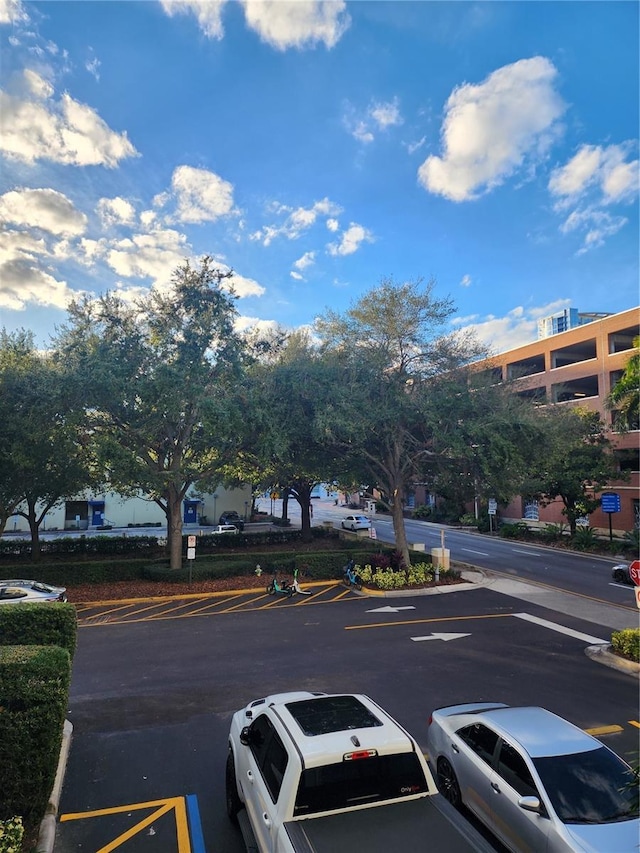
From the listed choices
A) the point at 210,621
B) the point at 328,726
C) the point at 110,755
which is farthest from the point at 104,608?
the point at 328,726

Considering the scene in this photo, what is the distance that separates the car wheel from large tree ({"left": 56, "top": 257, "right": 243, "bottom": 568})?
44.3 ft

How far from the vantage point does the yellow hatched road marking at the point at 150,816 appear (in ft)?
18.9

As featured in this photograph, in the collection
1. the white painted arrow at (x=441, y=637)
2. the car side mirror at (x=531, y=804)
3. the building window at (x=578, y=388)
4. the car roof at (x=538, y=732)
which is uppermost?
the building window at (x=578, y=388)

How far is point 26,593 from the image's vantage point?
15.6 metres

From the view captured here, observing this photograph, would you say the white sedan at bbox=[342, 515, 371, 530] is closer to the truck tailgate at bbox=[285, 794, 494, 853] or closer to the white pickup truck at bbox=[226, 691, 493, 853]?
the white pickup truck at bbox=[226, 691, 493, 853]

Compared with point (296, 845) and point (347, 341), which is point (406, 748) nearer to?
point (296, 845)

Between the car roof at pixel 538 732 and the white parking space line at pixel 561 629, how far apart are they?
8984 millimetres

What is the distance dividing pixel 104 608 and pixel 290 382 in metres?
10.7

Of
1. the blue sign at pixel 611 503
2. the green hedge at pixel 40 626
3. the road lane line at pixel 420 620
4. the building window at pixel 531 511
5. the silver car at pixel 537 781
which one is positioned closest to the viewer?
the silver car at pixel 537 781

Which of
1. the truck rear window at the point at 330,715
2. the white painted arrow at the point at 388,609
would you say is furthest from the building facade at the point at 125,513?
the truck rear window at the point at 330,715

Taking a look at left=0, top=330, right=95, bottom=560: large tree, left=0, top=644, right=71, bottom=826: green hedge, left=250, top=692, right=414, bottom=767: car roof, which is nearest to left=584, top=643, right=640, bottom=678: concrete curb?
left=250, top=692, right=414, bottom=767: car roof

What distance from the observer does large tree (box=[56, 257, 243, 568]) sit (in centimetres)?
1880

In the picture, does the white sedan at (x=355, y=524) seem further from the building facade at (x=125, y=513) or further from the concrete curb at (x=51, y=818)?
the concrete curb at (x=51, y=818)

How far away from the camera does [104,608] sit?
1745 centimetres
